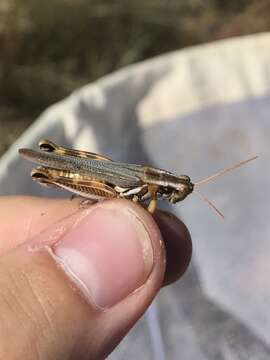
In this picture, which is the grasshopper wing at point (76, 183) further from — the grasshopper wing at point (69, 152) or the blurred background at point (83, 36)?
the blurred background at point (83, 36)

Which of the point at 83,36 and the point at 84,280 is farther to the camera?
the point at 83,36

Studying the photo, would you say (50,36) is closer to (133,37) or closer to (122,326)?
(133,37)

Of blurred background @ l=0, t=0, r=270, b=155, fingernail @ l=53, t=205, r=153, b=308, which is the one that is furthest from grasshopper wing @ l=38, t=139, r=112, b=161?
blurred background @ l=0, t=0, r=270, b=155

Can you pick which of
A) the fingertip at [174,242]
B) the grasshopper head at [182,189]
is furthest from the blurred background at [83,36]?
the grasshopper head at [182,189]

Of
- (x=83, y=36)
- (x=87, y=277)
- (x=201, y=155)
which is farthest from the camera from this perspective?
(x=83, y=36)

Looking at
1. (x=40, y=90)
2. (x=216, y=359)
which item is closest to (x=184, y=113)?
(x=216, y=359)

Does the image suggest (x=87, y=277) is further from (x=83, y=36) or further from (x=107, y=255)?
(x=83, y=36)

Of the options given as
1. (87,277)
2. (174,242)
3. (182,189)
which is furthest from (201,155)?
(87,277)
